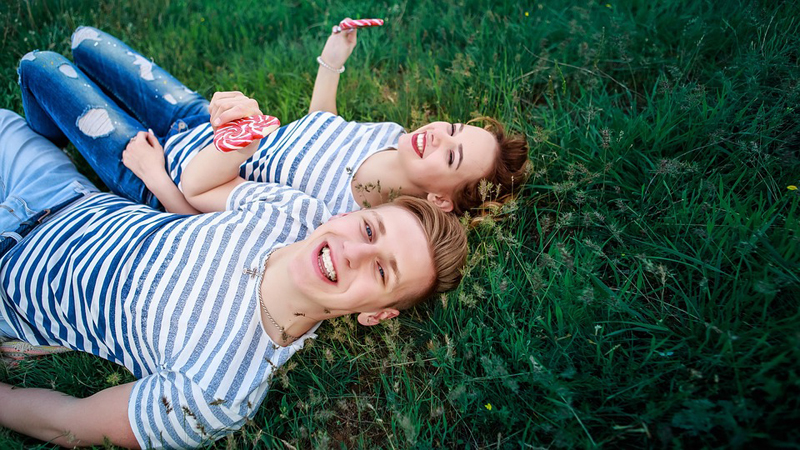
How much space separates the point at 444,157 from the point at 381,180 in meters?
0.42

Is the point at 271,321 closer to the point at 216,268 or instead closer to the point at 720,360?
the point at 216,268

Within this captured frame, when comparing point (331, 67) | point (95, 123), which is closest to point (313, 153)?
point (331, 67)

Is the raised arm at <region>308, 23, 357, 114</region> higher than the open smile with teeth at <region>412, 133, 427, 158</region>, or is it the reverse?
the raised arm at <region>308, 23, 357, 114</region>

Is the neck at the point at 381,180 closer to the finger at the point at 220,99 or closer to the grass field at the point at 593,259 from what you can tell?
the grass field at the point at 593,259

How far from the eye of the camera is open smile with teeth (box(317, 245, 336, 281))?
87.7 inches

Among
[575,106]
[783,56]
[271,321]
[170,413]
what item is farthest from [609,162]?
[170,413]

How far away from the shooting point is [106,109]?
10.6ft

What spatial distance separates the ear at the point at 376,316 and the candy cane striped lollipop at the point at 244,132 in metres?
→ 1.02

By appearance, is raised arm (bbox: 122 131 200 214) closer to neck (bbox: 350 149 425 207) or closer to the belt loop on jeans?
the belt loop on jeans

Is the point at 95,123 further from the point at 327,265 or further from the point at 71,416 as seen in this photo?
the point at 327,265

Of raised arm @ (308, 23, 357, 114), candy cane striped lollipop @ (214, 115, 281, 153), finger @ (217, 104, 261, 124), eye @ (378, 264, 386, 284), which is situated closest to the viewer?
eye @ (378, 264, 386, 284)

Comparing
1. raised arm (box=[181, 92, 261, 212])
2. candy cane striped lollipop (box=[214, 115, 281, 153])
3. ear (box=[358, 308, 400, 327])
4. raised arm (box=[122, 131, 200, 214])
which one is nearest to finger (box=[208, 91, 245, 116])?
raised arm (box=[181, 92, 261, 212])

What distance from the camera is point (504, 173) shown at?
3.14 m

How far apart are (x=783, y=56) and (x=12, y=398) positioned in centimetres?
450
